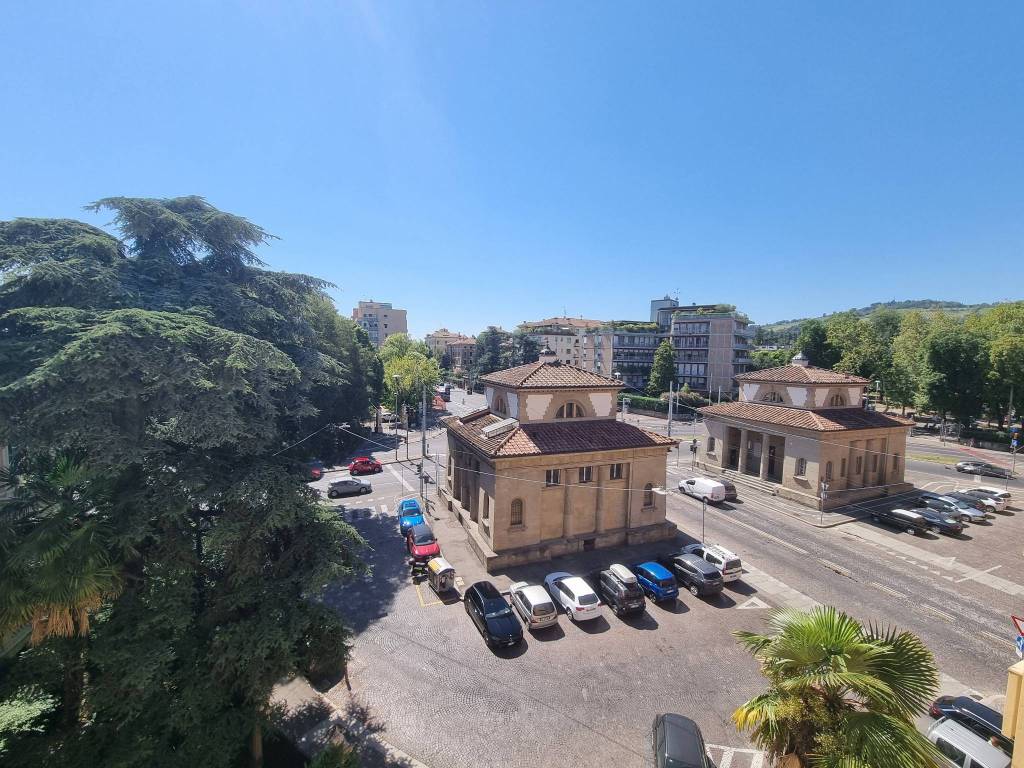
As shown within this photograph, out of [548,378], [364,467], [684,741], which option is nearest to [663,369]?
[364,467]

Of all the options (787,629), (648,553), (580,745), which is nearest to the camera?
(787,629)

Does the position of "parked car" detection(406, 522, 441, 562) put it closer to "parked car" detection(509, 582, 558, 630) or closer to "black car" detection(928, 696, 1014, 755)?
"parked car" detection(509, 582, 558, 630)

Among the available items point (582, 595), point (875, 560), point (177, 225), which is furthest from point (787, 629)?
point (875, 560)

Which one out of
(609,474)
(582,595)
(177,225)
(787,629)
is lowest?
(582,595)

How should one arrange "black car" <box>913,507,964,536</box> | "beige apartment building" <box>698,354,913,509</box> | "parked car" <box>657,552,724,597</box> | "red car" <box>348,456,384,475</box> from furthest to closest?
"red car" <box>348,456,384,475</box> → "beige apartment building" <box>698,354,913,509</box> → "black car" <box>913,507,964,536</box> → "parked car" <box>657,552,724,597</box>

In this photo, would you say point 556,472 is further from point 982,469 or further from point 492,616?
point 982,469

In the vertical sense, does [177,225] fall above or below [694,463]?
above

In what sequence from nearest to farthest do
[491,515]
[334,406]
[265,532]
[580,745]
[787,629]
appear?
1. [787,629]
2. [265,532]
3. [580,745]
4. [491,515]
5. [334,406]

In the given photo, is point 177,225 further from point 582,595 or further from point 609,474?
point 609,474

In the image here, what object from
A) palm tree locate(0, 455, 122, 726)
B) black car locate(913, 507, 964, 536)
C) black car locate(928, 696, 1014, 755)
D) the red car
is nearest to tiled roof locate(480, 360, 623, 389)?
black car locate(928, 696, 1014, 755)
